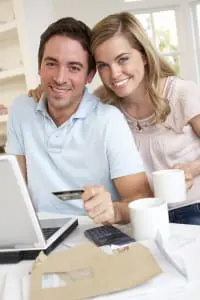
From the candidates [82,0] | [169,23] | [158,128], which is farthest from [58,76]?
[169,23]

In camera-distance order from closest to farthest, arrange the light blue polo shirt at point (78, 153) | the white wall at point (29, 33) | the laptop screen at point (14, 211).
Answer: the laptop screen at point (14, 211)
the light blue polo shirt at point (78, 153)
the white wall at point (29, 33)

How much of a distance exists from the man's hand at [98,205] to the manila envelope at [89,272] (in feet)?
0.42

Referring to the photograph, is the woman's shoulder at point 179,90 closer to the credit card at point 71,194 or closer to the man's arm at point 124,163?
the man's arm at point 124,163

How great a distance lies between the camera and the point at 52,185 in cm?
136

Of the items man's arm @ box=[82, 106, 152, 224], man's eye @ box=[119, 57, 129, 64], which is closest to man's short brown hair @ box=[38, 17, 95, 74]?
man's eye @ box=[119, 57, 129, 64]

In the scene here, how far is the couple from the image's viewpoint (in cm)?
134

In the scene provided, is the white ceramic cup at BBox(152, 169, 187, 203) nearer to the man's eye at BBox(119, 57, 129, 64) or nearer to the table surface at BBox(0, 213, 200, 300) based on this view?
the table surface at BBox(0, 213, 200, 300)

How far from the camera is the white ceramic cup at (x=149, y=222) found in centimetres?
88

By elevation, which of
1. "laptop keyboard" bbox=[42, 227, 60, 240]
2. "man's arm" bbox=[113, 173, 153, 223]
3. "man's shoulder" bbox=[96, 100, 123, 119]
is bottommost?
"man's arm" bbox=[113, 173, 153, 223]

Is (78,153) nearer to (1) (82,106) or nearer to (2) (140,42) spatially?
(1) (82,106)

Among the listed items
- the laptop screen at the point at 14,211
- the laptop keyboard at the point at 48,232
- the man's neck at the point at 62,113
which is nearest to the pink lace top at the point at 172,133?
the man's neck at the point at 62,113

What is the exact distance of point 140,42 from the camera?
1.48 meters

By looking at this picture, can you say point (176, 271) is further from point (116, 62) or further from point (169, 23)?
point (169, 23)

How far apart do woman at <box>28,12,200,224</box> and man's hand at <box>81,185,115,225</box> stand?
1.46 feet
